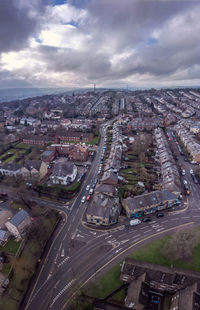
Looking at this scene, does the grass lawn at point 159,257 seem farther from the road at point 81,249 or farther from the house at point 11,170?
the house at point 11,170

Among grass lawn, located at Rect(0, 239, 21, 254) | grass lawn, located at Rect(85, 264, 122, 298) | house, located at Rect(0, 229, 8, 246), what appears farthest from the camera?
house, located at Rect(0, 229, 8, 246)

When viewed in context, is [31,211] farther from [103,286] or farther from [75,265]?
[103,286]

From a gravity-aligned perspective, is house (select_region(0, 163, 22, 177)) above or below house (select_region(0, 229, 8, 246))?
above

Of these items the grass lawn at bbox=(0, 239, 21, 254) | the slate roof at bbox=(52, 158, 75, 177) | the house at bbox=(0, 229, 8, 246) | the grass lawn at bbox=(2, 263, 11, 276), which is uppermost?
the slate roof at bbox=(52, 158, 75, 177)

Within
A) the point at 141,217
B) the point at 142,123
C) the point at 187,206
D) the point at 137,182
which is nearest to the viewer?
the point at 141,217

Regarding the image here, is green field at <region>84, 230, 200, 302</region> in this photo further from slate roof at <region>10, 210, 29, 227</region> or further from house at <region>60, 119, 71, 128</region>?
house at <region>60, 119, 71, 128</region>

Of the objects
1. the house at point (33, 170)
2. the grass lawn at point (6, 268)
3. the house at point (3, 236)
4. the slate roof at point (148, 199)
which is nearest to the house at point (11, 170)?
the house at point (33, 170)

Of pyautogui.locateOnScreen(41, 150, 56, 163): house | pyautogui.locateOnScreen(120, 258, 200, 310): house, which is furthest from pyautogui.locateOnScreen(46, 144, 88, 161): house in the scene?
pyautogui.locateOnScreen(120, 258, 200, 310): house

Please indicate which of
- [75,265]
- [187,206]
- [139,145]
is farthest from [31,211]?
[139,145]
